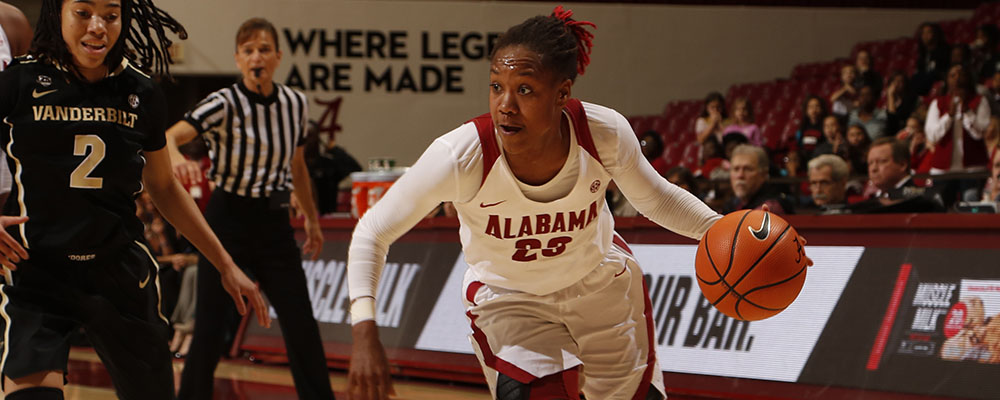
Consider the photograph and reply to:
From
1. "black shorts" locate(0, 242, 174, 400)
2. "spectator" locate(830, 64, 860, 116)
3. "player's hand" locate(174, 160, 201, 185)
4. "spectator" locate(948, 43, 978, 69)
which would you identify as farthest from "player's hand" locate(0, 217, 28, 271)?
"spectator" locate(948, 43, 978, 69)

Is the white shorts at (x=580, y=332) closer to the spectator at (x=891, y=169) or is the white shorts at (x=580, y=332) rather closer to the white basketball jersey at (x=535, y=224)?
the white basketball jersey at (x=535, y=224)

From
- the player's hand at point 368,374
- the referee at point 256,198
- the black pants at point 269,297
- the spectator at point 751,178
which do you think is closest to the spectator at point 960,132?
the spectator at point 751,178

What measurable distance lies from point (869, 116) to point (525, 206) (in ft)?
26.6

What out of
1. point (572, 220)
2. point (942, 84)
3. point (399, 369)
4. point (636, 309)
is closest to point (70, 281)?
point (572, 220)

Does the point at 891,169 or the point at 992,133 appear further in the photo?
the point at 992,133

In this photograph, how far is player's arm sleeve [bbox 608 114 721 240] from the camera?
3.16 m

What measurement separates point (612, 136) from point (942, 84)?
28.4ft

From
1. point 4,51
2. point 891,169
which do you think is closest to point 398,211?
point 4,51

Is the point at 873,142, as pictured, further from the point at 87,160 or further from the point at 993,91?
the point at 87,160

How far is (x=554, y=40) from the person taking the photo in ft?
9.62

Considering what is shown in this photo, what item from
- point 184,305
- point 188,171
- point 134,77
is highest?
point 134,77

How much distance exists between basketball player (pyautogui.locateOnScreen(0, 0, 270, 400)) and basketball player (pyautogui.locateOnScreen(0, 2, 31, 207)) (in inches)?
10.1

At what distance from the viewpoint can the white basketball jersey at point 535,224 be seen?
9.87ft

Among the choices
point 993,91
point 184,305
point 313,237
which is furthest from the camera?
point 993,91
